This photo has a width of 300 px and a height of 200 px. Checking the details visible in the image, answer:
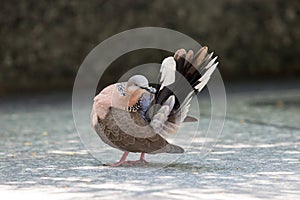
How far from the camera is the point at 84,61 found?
28.9 ft

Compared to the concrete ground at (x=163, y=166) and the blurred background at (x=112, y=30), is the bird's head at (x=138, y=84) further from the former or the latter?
the blurred background at (x=112, y=30)

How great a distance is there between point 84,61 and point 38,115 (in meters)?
2.02

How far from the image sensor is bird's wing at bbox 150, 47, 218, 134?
3.53 m

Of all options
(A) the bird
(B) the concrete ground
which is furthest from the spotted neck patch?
(B) the concrete ground

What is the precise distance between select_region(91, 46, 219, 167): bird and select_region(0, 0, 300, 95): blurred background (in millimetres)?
5131

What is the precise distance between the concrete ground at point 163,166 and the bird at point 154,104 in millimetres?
190


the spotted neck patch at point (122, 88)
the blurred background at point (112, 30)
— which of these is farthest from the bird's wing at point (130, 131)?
the blurred background at point (112, 30)

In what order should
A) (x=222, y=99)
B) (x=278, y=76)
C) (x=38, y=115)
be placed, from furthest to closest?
1. (x=278, y=76)
2. (x=222, y=99)
3. (x=38, y=115)

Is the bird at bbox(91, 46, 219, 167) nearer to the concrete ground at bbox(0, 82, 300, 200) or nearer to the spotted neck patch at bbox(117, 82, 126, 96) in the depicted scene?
the spotted neck patch at bbox(117, 82, 126, 96)

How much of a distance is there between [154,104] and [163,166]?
1.51ft

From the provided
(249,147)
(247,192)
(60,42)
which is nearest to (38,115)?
(60,42)

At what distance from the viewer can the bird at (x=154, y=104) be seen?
3.54 m

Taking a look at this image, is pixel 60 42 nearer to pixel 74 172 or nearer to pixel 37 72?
pixel 37 72

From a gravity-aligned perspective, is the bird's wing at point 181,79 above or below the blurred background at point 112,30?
below
